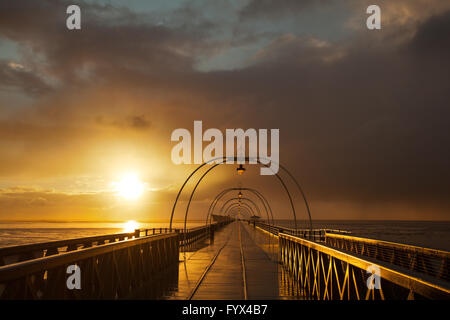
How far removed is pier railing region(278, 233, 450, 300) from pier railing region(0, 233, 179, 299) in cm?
405

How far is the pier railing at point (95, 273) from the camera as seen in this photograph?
4.56 metres

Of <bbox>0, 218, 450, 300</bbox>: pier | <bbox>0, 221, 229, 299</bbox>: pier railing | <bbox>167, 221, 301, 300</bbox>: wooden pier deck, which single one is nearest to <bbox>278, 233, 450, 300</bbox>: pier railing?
<bbox>0, 218, 450, 300</bbox>: pier

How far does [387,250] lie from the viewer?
13742 mm

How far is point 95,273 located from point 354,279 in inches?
172

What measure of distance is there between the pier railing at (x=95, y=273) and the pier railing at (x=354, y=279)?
4.05 m

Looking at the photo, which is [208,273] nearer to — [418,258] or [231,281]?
[231,281]

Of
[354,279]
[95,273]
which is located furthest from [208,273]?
[354,279]

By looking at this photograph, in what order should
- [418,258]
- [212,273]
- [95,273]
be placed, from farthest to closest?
[212,273] < [418,258] < [95,273]

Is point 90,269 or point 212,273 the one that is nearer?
point 90,269

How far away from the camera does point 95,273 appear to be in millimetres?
6973
